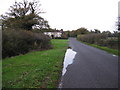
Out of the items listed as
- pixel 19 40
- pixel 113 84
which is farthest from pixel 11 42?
pixel 113 84

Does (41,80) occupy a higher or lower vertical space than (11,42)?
lower

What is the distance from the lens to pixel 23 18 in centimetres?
2508

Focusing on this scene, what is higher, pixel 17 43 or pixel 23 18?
pixel 23 18

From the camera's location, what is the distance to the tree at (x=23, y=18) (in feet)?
78.4

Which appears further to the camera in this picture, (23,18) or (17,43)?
(23,18)

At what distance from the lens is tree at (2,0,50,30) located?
23891mm

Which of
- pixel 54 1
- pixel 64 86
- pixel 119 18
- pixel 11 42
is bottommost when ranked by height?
pixel 64 86

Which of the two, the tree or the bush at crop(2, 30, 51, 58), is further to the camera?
the tree

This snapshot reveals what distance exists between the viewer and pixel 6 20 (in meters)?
24.9

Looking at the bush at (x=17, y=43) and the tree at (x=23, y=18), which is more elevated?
the tree at (x=23, y=18)

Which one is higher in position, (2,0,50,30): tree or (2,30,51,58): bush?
(2,0,50,30): tree

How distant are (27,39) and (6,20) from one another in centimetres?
1386

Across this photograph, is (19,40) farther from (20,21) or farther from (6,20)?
(6,20)

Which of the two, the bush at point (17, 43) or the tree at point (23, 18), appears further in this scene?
the tree at point (23, 18)
